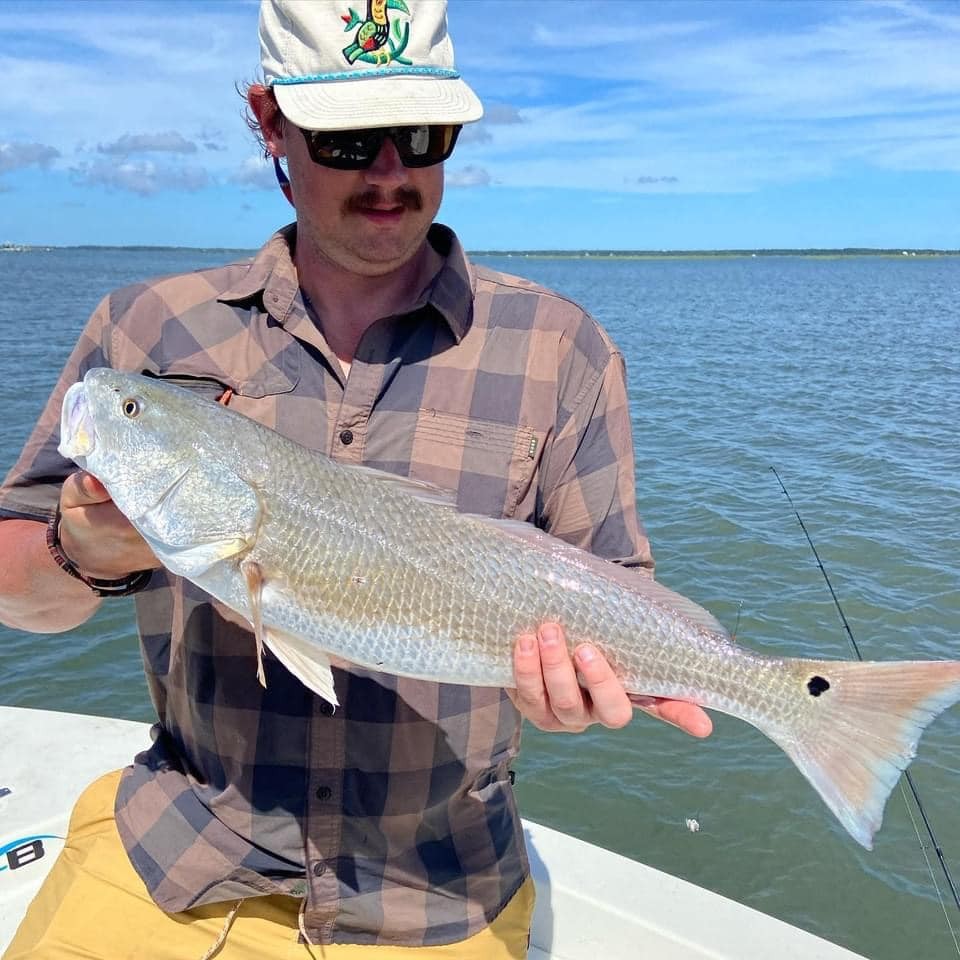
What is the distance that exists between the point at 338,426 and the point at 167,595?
0.75m

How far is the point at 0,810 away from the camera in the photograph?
4441 millimetres

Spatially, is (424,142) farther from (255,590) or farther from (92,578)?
(92,578)

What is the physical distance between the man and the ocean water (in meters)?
4.04

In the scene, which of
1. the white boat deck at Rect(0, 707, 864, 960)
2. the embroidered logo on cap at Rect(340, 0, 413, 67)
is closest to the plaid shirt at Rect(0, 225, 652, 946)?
the embroidered logo on cap at Rect(340, 0, 413, 67)

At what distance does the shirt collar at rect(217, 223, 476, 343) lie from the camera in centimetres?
287

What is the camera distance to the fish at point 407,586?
249cm

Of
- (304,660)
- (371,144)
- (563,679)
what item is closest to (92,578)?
(304,660)

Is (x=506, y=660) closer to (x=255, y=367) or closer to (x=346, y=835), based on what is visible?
(x=346, y=835)

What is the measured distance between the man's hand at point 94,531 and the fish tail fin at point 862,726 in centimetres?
184

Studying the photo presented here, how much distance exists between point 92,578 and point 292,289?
1.05 metres

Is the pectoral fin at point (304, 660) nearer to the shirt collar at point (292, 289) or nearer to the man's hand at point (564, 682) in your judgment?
the man's hand at point (564, 682)

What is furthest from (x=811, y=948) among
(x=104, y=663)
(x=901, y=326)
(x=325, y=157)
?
(x=901, y=326)

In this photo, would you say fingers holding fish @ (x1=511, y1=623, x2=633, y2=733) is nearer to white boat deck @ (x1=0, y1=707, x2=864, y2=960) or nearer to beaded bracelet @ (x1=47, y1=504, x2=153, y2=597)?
beaded bracelet @ (x1=47, y1=504, x2=153, y2=597)

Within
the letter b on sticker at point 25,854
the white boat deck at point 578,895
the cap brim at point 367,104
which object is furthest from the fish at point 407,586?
the letter b on sticker at point 25,854
